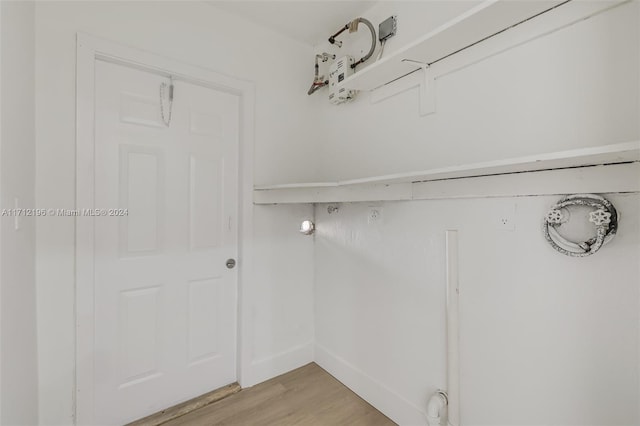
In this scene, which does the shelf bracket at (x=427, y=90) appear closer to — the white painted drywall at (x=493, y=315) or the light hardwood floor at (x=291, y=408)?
the white painted drywall at (x=493, y=315)

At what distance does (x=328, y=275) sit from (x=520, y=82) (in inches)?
66.6

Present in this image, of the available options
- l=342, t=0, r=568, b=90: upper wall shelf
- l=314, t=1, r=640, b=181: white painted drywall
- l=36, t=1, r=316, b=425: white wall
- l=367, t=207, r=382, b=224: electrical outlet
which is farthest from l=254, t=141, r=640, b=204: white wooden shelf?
l=342, t=0, r=568, b=90: upper wall shelf

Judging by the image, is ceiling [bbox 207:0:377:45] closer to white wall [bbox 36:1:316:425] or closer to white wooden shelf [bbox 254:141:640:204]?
white wall [bbox 36:1:316:425]

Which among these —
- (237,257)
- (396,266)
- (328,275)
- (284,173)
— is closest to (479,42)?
(396,266)

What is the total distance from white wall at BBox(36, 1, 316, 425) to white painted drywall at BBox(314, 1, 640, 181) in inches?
28.4

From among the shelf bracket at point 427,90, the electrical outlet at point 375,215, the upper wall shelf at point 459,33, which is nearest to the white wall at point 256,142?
the electrical outlet at point 375,215

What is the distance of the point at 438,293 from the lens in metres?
1.52

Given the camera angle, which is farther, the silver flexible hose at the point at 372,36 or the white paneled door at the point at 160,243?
the silver flexible hose at the point at 372,36

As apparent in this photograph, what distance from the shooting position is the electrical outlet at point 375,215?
6.08ft

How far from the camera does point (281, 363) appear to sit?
2.22 m

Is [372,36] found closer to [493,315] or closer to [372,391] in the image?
[493,315]

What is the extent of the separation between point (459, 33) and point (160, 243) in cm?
197

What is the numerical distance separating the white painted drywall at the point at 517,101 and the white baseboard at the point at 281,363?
154cm

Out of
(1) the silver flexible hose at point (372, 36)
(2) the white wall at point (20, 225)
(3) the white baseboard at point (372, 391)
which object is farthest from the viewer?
(1) the silver flexible hose at point (372, 36)
